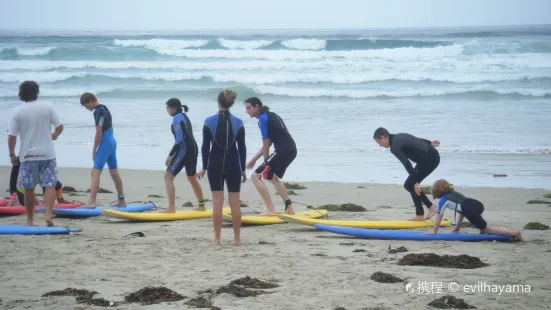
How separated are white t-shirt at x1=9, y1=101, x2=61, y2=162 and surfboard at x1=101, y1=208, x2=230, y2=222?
4.74 feet

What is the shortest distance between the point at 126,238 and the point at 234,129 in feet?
5.86

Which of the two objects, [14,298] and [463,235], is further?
[463,235]

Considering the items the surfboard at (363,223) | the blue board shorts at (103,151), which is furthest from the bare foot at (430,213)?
the blue board shorts at (103,151)

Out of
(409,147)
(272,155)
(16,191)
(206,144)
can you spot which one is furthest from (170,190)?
(409,147)

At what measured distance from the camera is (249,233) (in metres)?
8.60

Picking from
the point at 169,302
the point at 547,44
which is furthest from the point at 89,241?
the point at 547,44

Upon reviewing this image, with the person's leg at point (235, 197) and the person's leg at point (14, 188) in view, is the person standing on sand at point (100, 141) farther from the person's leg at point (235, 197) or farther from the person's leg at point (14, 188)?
the person's leg at point (235, 197)

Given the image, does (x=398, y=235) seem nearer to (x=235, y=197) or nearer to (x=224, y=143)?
(x=235, y=197)

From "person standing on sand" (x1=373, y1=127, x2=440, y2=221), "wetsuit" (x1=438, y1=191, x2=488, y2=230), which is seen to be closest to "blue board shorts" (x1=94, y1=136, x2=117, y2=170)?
"person standing on sand" (x1=373, y1=127, x2=440, y2=221)

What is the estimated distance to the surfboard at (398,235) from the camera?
791 cm

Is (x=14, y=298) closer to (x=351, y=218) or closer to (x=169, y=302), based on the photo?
(x=169, y=302)

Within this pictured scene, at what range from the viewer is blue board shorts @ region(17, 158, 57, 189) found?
810 cm

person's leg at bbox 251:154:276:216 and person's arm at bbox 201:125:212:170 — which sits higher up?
person's arm at bbox 201:125:212:170

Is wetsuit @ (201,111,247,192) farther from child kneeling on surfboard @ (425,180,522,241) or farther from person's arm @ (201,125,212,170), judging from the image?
child kneeling on surfboard @ (425,180,522,241)
